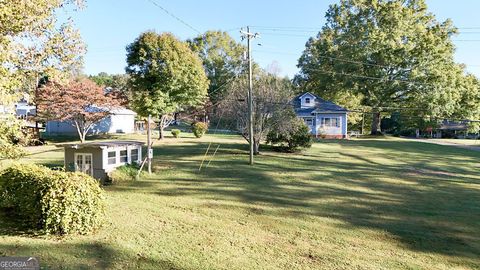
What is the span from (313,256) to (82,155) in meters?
13.1

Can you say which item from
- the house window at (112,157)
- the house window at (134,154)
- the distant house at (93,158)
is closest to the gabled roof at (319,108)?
the house window at (134,154)

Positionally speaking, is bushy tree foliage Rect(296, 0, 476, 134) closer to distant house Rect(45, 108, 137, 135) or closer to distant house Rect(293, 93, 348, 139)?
distant house Rect(293, 93, 348, 139)

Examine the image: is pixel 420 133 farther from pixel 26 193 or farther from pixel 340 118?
pixel 26 193

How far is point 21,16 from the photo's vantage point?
6.59 metres

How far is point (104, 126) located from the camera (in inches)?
1615

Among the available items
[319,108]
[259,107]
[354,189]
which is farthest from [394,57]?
[354,189]

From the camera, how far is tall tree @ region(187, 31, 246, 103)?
6047cm

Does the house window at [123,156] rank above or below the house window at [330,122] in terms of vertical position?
below

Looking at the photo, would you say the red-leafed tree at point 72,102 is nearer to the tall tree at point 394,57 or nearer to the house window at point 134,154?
the house window at point 134,154

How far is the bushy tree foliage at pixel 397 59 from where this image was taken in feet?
127

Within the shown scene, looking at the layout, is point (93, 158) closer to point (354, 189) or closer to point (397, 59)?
point (354, 189)

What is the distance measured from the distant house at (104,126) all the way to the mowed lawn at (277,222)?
2306 cm

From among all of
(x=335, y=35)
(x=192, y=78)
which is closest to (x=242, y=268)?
(x=192, y=78)

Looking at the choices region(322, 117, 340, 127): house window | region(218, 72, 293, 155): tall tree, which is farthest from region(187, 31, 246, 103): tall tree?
region(218, 72, 293, 155): tall tree
